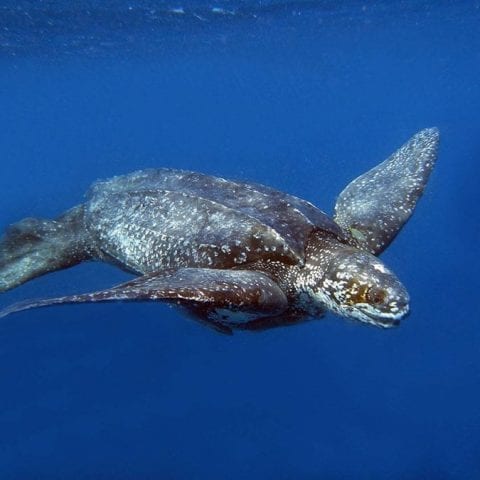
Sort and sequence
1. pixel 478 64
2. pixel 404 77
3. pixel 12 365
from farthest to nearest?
pixel 404 77 → pixel 478 64 → pixel 12 365

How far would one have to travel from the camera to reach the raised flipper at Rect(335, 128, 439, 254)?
575 centimetres

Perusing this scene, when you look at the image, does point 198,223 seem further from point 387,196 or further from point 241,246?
point 387,196

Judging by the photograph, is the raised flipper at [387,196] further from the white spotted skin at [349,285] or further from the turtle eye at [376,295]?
the turtle eye at [376,295]

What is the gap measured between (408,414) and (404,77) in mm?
31321

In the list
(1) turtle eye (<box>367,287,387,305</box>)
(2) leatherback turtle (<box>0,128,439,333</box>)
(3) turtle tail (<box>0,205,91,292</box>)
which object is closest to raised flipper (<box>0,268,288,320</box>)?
(2) leatherback turtle (<box>0,128,439,333</box>)

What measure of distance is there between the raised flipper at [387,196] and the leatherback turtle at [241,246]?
13 mm

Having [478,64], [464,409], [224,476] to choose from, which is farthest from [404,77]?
[224,476]

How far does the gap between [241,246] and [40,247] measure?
3.63 m

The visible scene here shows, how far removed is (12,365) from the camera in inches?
362

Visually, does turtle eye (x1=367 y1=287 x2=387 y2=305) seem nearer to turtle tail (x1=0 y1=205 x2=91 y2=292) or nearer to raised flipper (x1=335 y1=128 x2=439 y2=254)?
raised flipper (x1=335 y1=128 x2=439 y2=254)

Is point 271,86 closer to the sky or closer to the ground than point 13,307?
closer to the sky

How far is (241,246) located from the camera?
509 cm

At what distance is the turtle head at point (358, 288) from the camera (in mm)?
4250

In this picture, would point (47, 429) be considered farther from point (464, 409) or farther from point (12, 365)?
point (464, 409)
